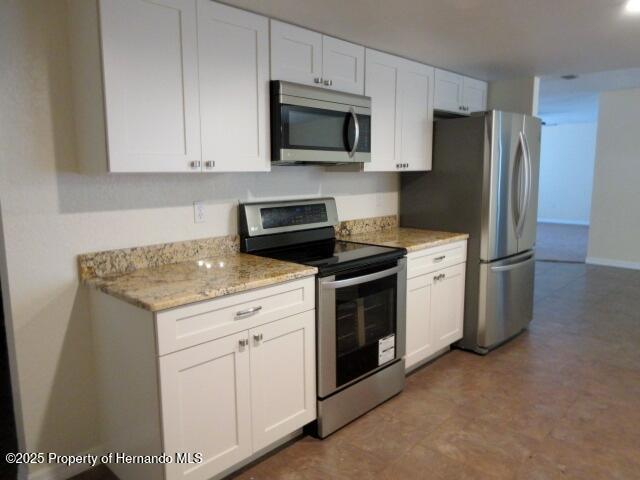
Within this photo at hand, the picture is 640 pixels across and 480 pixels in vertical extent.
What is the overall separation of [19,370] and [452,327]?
2.71m

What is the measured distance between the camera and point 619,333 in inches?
157

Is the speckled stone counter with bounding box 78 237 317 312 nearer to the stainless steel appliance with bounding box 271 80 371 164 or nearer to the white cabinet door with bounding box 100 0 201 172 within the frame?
the white cabinet door with bounding box 100 0 201 172

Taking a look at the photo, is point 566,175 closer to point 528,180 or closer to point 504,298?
point 528,180

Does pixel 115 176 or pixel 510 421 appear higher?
pixel 115 176

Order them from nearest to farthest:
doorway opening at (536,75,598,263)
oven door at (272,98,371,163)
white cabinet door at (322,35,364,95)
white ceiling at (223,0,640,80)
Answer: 1. white ceiling at (223,0,640,80)
2. oven door at (272,98,371,163)
3. white cabinet door at (322,35,364,95)
4. doorway opening at (536,75,598,263)

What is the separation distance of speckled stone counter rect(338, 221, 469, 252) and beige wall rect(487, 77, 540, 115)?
148 cm

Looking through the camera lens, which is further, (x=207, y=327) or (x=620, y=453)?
(x=620, y=453)

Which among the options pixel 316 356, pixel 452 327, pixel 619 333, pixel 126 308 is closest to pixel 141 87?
pixel 126 308

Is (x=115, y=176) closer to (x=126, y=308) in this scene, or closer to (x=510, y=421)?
(x=126, y=308)

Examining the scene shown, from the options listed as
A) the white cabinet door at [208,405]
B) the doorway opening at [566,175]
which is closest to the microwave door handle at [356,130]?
the white cabinet door at [208,405]

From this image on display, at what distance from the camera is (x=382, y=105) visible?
3.15 metres

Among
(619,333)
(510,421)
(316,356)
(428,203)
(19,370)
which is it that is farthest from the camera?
(619,333)

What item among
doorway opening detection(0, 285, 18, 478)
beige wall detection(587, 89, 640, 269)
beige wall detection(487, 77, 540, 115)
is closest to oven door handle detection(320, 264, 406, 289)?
doorway opening detection(0, 285, 18, 478)

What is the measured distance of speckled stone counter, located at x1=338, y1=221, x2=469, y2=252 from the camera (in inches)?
121
